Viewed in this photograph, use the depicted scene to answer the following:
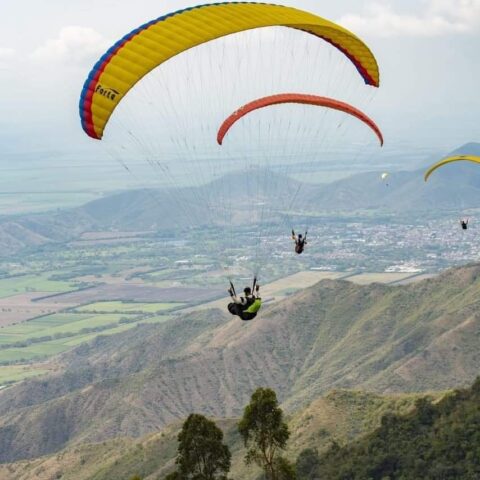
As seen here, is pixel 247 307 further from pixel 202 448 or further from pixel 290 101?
pixel 202 448

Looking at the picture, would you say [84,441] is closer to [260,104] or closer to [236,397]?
[236,397]

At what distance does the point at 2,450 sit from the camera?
137375mm

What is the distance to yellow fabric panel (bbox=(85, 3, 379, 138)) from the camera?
36500mm

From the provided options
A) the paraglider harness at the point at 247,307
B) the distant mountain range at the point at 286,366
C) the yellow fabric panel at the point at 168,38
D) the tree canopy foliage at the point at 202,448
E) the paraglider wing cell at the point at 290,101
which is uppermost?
the yellow fabric panel at the point at 168,38

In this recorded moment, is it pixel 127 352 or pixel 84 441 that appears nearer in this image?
pixel 84 441

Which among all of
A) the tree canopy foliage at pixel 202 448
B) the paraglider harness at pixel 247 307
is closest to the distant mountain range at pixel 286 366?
the tree canopy foliage at pixel 202 448

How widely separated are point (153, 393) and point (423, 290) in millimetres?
51183

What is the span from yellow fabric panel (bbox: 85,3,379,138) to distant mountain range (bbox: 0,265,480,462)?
88.6m

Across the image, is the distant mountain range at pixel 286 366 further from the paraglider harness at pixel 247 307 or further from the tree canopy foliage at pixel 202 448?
the paraglider harness at pixel 247 307

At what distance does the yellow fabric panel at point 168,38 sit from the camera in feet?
120

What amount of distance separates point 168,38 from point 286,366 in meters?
119

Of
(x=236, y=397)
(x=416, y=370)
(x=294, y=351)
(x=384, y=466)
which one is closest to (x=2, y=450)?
(x=236, y=397)

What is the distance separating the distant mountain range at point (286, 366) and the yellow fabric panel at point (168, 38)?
291 feet

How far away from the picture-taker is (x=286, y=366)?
152 m
